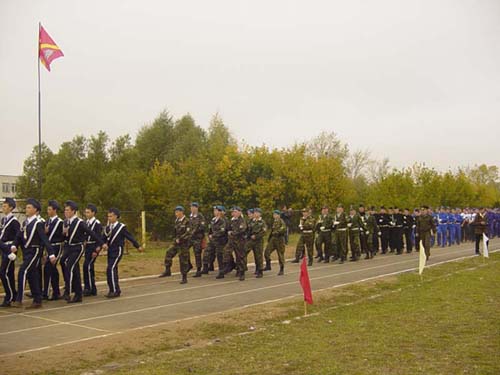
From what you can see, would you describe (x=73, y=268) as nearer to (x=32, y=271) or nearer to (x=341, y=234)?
(x=32, y=271)

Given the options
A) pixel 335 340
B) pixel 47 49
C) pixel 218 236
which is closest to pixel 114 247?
pixel 218 236

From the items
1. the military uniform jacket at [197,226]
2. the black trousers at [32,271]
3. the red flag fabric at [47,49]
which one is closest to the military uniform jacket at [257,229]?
the military uniform jacket at [197,226]

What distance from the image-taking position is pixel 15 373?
7.29m

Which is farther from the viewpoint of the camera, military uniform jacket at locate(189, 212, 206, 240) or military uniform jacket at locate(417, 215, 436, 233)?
military uniform jacket at locate(417, 215, 436, 233)

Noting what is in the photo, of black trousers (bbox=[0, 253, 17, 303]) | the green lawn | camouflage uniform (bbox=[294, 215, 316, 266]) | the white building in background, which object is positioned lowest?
the green lawn

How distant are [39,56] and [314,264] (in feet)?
38.6

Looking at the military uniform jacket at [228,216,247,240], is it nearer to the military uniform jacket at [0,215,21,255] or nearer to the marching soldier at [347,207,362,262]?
the military uniform jacket at [0,215,21,255]

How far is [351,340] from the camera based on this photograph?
28.8 ft

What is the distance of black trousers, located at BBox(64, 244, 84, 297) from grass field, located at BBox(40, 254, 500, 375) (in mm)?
3952

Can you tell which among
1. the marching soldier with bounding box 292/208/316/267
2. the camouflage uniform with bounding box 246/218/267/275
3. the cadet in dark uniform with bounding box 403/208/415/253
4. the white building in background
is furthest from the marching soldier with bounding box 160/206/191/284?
the white building in background

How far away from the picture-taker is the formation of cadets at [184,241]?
1257 cm

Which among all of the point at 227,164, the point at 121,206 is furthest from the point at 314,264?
the point at 227,164

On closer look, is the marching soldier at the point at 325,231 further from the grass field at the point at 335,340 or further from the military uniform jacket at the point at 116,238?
the military uniform jacket at the point at 116,238

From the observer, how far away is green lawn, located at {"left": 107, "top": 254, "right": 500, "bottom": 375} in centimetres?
732
